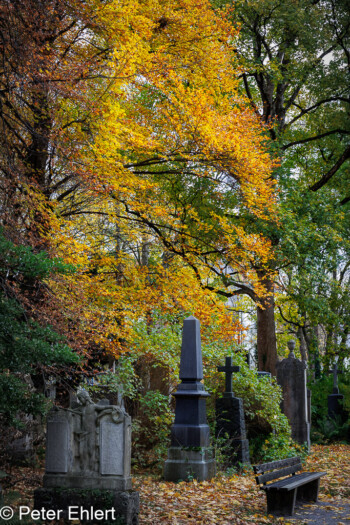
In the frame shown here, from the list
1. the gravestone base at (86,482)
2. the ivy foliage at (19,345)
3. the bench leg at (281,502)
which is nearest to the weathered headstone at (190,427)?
the bench leg at (281,502)

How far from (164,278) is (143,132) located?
327cm

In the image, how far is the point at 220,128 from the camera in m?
11.8

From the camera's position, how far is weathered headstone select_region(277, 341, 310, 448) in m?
14.2

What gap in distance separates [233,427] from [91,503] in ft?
18.4

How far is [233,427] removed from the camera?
38.1 feet

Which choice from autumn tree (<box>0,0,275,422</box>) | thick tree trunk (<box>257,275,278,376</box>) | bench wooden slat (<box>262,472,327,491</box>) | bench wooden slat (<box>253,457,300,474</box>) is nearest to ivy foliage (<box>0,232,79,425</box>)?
autumn tree (<box>0,0,275,422</box>)

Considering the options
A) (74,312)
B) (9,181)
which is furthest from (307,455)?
(9,181)

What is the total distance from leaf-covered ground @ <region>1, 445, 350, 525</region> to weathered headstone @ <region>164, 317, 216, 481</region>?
35 cm

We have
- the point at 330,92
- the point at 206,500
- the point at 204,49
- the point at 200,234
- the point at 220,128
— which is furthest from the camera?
the point at 330,92

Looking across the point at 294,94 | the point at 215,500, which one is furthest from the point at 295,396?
the point at 294,94

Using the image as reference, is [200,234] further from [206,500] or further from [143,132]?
[206,500]

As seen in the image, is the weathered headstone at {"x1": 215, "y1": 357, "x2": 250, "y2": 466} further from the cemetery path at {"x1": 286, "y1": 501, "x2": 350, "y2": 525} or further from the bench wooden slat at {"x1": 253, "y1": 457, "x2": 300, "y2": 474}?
the cemetery path at {"x1": 286, "y1": 501, "x2": 350, "y2": 525}

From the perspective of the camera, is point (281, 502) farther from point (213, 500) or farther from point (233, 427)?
point (233, 427)

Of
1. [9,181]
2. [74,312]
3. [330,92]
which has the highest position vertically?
[330,92]
